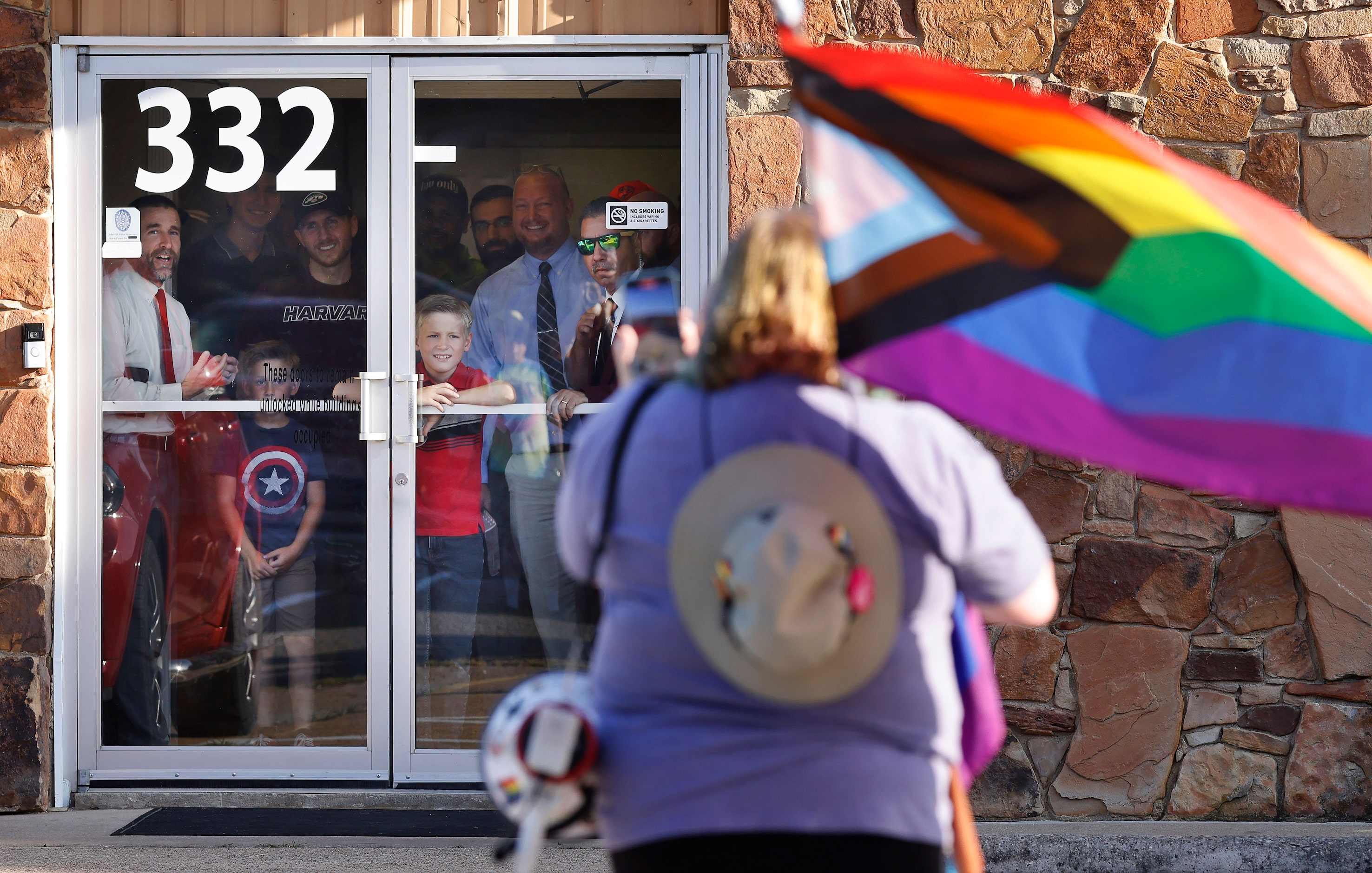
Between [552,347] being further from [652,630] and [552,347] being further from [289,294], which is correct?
[652,630]

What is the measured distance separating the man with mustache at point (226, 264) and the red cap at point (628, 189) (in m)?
1.38

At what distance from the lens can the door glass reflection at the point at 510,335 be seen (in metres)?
4.93

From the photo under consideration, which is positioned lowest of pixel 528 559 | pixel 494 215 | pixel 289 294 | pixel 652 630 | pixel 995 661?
pixel 995 661

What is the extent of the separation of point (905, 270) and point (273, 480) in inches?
144

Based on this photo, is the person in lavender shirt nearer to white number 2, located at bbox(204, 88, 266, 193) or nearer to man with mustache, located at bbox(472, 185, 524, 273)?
man with mustache, located at bbox(472, 185, 524, 273)

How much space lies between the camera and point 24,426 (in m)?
4.66

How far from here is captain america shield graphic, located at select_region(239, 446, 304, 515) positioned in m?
4.95

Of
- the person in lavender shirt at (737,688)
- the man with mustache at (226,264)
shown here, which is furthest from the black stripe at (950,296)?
the man with mustache at (226,264)

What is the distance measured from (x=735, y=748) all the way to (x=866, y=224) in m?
0.90

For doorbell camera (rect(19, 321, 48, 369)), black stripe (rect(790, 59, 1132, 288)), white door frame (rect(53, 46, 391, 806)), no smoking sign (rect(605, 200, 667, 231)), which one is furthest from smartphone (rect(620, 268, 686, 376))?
doorbell camera (rect(19, 321, 48, 369))

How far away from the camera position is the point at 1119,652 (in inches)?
182

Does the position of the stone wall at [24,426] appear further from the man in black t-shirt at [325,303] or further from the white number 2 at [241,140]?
the man in black t-shirt at [325,303]

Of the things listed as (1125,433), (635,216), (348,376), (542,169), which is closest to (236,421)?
(348,376)

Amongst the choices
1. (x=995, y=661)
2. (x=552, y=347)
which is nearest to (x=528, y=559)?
(x=552, y=347)
